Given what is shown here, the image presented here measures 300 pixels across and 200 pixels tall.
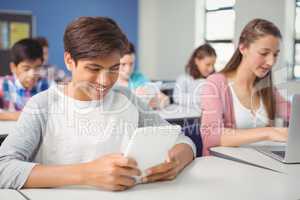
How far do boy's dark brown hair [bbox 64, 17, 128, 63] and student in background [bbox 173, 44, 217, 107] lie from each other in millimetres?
2187

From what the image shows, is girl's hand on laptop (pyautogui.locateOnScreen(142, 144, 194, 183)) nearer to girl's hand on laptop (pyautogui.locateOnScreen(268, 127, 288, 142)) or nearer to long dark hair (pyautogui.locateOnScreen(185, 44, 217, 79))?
girl's hand on laptop (pyautogui.locateOnScreen(268, 127, 288, 142))

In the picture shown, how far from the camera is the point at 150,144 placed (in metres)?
0.99

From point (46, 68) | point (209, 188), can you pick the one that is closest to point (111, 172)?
point (209, 188)

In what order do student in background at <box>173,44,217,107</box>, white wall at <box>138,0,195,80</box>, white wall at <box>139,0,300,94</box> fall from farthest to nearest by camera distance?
white wall at <box>138,0,195,80</box> < white wall at <box>139,0,300,94</box> < student in background at <box>173,44,217,107</box>

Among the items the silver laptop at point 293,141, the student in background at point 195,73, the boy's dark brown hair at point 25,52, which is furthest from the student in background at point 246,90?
the student in background at point 195,73

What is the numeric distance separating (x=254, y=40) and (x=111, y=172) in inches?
43.2

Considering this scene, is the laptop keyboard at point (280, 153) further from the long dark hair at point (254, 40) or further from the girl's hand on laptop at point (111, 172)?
the girl's hand on laptop at point (111, 172)

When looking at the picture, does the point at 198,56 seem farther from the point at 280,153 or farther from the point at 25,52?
the point at 280,153

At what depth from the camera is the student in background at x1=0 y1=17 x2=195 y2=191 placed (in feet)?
3.31

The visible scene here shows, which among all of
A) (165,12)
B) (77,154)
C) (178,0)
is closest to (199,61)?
(178,0)

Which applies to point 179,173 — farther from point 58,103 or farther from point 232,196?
point 58,103

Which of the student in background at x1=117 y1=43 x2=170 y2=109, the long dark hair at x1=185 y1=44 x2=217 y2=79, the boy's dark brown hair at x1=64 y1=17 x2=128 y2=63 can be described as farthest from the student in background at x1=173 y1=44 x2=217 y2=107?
the boy's dark brown hair at x1=64 y1=17 x2=128 y2=63

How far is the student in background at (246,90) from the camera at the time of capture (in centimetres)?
176

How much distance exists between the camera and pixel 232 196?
1.02m
